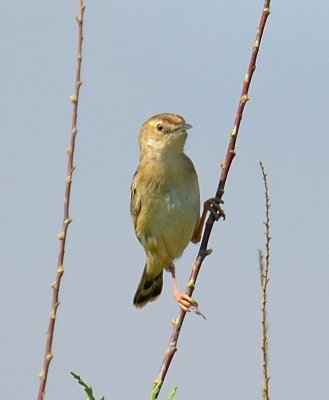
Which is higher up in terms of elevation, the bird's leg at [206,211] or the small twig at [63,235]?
the bird's leg at [206,211]

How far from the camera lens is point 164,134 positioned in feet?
22.8

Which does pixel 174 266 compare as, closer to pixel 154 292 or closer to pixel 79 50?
pixel 154 292

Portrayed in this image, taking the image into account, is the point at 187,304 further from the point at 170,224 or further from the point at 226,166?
the point at 170,224

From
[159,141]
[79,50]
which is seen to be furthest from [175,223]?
[79,50]

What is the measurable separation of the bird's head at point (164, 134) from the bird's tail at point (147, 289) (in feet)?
5.70

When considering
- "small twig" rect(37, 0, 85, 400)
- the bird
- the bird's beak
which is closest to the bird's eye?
the bird

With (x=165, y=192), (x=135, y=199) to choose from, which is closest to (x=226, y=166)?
(x=165, y=192)

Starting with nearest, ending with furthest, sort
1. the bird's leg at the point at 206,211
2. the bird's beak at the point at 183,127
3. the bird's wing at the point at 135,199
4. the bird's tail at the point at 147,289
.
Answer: the bird's leg at the point at 206,211 → the bird's beak at the point at 183,127 → the bird's wing at the point at 135,199 → the bird's tail at the point at 147,289

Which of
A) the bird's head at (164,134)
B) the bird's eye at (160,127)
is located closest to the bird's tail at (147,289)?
the bird's head at (164,134)

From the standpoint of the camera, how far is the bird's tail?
8.52 metres

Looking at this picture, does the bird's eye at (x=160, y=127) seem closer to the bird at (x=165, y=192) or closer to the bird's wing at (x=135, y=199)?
the bird at (x=165, y=192)

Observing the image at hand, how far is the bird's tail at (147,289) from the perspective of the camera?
28.0ft

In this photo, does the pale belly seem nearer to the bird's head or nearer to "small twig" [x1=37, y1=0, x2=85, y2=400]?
the bird's head

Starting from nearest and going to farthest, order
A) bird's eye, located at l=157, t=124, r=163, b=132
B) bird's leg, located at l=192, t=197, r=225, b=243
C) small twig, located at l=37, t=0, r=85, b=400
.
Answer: small twig, located at l=37, t=0, r=85, b=400 < bird's leg, located at l=192, t=197, r=225, b=243 < bird's eye, located at l=157, t=124, r=163, b=132
